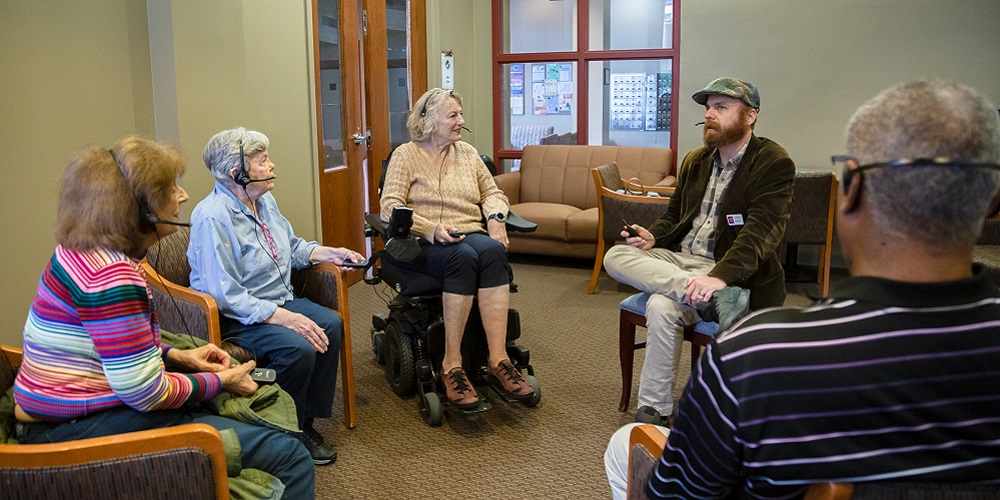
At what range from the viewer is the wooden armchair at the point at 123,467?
→ 59.9 inches

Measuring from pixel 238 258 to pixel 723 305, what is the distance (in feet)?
5.24

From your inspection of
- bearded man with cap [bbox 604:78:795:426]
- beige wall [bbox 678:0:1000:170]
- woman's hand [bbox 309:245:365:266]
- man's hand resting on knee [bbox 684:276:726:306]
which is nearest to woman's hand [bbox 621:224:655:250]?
bearded man with cap [bbox 604:78:795:426]

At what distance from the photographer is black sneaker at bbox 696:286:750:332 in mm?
2742

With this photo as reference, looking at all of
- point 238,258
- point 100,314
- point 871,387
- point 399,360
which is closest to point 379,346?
point 399,360

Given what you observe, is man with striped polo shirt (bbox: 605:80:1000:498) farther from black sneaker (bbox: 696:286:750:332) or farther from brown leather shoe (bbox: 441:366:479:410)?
brown leather shoe (bbox: 441:366:479:410)

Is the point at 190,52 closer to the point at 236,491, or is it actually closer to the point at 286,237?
the point at 286,237

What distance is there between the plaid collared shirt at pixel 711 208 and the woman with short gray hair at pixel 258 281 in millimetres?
1358

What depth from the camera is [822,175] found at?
15.9 ft

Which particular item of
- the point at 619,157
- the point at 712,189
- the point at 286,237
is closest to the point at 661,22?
the point at 619,157

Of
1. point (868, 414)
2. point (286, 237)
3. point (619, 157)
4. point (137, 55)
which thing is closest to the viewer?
point (868, 414)

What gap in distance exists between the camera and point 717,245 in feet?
10.0

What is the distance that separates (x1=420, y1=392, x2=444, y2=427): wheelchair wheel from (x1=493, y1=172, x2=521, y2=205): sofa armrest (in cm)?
328

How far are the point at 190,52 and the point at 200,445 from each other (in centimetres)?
266

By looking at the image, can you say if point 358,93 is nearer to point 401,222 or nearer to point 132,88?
point 132,88
